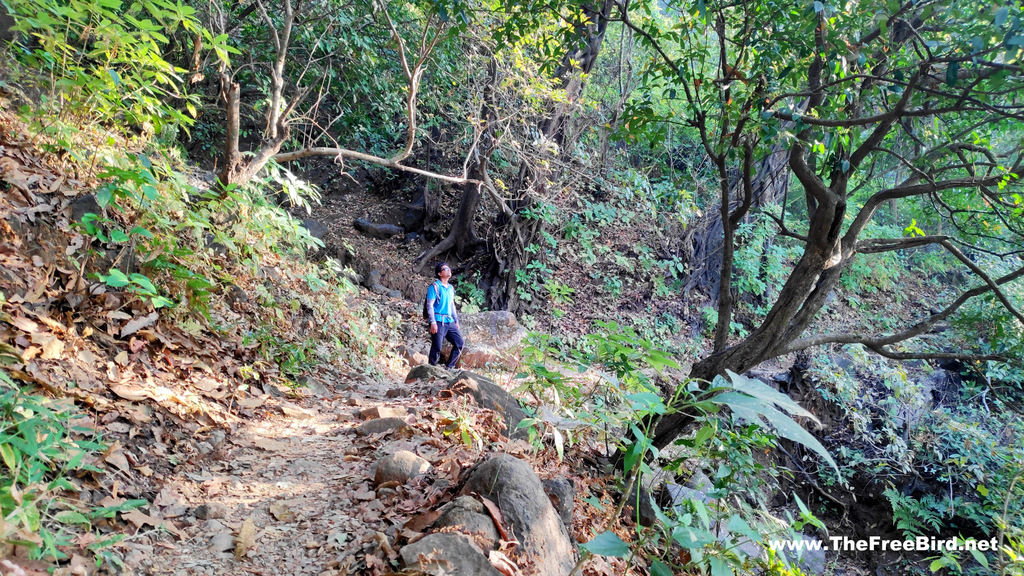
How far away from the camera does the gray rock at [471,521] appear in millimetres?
2217

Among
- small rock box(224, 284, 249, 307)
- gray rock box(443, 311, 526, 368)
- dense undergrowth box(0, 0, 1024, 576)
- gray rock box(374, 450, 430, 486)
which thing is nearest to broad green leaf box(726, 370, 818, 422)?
dense undergrowth box(0, 0, 1024, 576)

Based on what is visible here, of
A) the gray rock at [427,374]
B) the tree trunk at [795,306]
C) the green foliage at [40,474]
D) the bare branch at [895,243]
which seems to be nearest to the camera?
the green foliage at [40,474]

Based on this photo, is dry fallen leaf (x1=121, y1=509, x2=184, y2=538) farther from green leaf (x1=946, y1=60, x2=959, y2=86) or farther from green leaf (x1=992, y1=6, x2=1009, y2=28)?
green leaf (x1=946, y1=60, x2=959, y2=86)

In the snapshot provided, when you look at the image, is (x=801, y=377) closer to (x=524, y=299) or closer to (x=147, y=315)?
(x=524, y=299)

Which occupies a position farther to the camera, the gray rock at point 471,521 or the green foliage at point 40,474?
the gray rock at point 471,521

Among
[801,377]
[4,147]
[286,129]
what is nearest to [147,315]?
[4,147]

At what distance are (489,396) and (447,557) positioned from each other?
2.34m

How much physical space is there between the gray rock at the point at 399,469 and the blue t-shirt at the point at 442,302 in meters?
4.34

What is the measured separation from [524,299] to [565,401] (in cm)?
823

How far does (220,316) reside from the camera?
15.3ft

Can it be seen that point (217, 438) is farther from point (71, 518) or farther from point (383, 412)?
point (71, 518)

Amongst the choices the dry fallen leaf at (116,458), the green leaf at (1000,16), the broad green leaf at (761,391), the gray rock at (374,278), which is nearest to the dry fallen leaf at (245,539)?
the dry fallen leaf at (116,458)

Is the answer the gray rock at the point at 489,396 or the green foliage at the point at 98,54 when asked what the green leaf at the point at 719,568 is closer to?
the gray rock at the point at 489,396

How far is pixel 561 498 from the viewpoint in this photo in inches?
114
